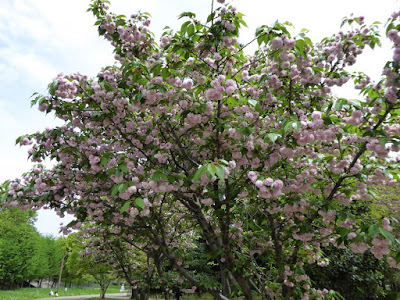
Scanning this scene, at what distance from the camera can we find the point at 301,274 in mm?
3994

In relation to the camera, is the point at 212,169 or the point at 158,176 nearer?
the point at 212,169

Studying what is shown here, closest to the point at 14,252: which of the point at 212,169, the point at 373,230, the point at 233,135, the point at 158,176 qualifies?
the point at 158,176

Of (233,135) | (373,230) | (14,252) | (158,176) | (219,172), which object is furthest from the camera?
(14,252)

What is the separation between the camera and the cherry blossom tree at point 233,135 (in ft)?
9.98

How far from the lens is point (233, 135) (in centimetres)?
335

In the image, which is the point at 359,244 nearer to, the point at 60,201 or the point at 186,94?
the point at 186,94

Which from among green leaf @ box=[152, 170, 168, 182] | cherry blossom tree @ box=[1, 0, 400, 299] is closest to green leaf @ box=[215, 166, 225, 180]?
cherry blossom tree @ box=[1, 0, 400, 299]

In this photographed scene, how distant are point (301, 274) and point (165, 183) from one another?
2547 millimetres

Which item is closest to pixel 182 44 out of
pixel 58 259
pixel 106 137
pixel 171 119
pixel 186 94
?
pixel 186 94

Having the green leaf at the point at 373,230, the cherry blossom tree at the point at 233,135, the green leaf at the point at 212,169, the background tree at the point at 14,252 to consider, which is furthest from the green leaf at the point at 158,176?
the background tree at the point at 14,252

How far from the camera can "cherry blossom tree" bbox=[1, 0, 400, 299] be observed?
3043 millimetres

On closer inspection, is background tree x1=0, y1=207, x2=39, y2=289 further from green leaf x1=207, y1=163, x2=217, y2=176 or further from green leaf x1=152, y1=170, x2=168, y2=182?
green leaf x1=207, y1=163, x2=217, y2=176

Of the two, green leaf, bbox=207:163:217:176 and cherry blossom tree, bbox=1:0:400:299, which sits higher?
cherry blossom tree, bbox=1:0:400:299

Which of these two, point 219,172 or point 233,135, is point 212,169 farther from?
point 233,135
